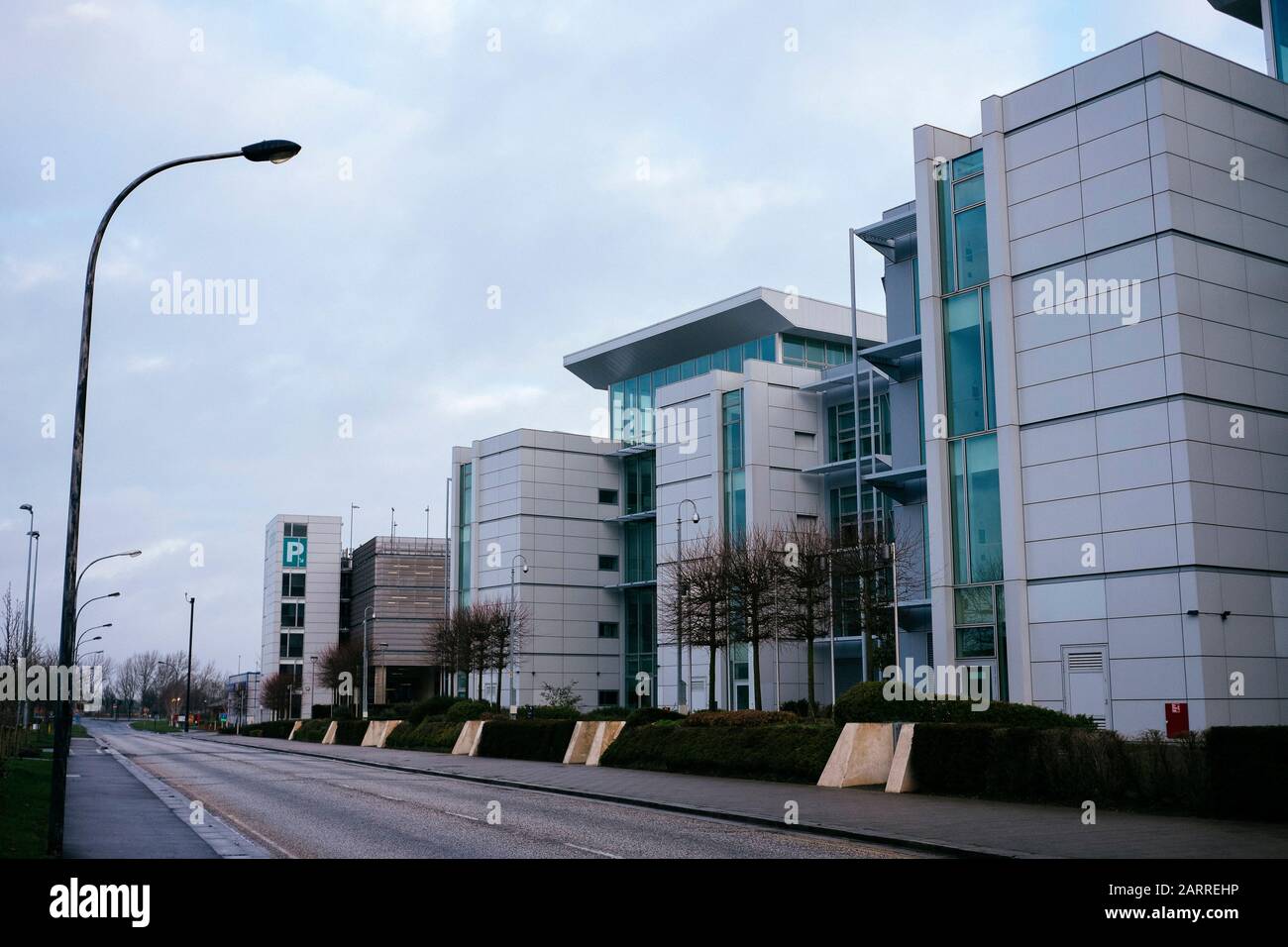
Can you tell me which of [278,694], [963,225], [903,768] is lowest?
[278,694]

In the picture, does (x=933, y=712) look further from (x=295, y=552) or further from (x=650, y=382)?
(x=295, y=552)

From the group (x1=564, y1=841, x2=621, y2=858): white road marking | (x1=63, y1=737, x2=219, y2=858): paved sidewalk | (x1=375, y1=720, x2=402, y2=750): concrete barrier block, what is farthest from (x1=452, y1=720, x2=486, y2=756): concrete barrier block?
(x1=564, y1=841, x2=621, y2=858): white road marking

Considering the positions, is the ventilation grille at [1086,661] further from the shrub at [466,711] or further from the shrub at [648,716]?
the shrub at [466,711]

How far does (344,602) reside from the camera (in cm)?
13088

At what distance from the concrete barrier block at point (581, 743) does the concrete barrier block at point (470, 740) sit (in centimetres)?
735

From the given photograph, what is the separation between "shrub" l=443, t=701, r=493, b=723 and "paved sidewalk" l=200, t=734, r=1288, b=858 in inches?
899

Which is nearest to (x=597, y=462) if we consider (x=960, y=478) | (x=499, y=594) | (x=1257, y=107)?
(x=499, y=594)

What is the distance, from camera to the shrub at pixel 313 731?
71.3m

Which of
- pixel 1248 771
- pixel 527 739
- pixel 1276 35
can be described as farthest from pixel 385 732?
pixel 1276 35

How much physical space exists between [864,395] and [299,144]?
140 ft

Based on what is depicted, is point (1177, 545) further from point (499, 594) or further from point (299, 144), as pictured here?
point (499, 594)

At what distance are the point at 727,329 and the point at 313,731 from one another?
34391 millimetres

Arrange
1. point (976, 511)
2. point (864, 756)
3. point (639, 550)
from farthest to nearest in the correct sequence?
point (639, 550) < point (976, 511) < point (864, 756)

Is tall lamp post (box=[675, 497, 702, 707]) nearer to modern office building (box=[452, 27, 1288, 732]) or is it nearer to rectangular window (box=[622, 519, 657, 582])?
modern office building (box=[452, 27, 1288, 732])
